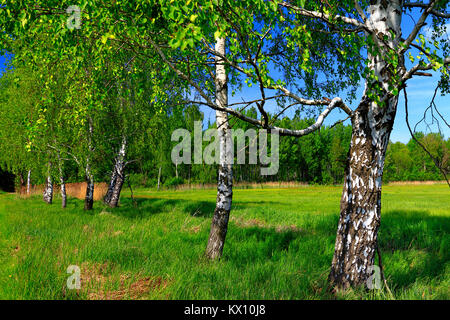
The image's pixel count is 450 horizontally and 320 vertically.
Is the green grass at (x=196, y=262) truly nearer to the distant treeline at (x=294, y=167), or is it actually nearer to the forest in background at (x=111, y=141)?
the forest in background at (x=111, y=141)

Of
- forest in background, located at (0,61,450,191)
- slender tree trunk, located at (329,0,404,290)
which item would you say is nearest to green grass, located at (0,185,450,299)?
slender tree trunk, located at (329,0,404,290)

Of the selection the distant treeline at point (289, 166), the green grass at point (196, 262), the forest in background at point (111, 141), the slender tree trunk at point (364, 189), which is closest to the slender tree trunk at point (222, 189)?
the green grass at point (196, 262)

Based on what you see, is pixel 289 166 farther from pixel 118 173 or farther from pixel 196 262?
pixel 196 262

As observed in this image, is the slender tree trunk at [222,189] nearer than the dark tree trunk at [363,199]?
No

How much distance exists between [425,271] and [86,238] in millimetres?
8506

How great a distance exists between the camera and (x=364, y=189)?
4.29 meters

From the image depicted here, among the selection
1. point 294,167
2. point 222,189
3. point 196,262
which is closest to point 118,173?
point 222,189

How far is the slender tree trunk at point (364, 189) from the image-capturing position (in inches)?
169

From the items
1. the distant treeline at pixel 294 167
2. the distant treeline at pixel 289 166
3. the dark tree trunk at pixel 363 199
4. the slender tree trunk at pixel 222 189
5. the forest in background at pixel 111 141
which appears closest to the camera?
the dark tree trunk at pixel 363 199

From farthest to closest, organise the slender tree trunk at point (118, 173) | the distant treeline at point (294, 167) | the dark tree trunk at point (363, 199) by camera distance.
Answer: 1. the distant treeline at point (294, 167)
2. the slender tree trunk at point (118, 173)
3. the dark tree trunk at point (363, 199)

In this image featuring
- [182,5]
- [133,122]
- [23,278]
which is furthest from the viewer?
[133,122]

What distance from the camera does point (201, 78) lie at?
9.29m
